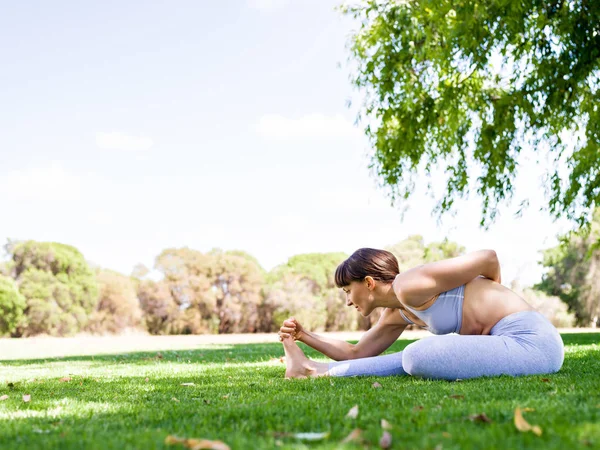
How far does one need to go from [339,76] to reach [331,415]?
11530mm

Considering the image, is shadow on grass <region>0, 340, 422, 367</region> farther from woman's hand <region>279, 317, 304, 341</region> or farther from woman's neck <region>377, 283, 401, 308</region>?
woman's neck <region>377, 283, 401, 308</region>

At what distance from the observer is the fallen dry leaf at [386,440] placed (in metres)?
1.75

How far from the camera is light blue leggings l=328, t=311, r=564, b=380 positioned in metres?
3.61

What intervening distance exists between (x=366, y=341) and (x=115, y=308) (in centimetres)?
4928

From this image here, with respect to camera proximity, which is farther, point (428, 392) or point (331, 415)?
point (428, 392)

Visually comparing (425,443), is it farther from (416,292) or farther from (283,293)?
(283,293)

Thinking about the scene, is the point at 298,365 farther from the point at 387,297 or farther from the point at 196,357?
the point at 196,357

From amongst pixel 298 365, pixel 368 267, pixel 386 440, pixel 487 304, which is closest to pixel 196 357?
pixel 298 365

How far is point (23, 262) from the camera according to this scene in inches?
1912

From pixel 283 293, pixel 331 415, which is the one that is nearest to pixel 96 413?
pixel 331 415

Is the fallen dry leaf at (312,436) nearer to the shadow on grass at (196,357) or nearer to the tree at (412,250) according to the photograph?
the shadow on grass at (196,357)

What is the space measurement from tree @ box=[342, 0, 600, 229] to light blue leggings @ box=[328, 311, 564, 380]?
22.7 feet

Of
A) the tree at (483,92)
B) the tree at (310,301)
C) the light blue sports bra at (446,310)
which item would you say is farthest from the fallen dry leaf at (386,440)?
the tree at (310,301)

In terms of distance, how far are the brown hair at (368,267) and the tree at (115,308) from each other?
160 ft
